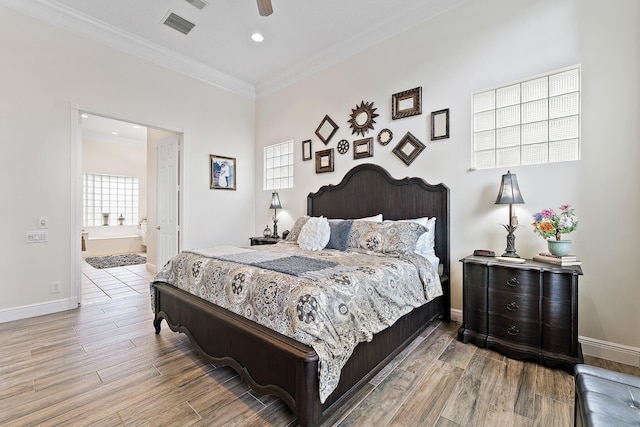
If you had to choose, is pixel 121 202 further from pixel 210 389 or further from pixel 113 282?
pixel 210 389

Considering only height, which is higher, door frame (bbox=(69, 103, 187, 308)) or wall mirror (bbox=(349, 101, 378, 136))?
wall mirror (bbox=(349, 101, 378, 136))

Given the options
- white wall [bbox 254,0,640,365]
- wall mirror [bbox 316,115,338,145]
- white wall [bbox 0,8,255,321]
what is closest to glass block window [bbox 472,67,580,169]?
white wall [bbox 254,0,640,365]

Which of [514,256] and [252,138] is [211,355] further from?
[252,138]

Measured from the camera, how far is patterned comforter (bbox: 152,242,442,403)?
1.52 meters

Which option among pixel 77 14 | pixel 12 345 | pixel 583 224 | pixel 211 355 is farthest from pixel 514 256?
pixel 77 14

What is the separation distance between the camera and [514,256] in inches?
96.4

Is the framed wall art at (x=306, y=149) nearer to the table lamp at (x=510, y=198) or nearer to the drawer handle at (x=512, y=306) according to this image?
the table lamp at (x=510, y=198)

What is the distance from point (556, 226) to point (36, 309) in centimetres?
526

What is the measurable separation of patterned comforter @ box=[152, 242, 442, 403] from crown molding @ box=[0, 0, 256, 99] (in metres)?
3.18

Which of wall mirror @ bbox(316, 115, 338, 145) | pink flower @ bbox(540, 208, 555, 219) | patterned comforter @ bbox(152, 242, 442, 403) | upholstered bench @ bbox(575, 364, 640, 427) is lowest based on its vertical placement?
upholstered bench @ bbox(575, 364, 640, 427)

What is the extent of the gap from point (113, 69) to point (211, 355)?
3.88 metres

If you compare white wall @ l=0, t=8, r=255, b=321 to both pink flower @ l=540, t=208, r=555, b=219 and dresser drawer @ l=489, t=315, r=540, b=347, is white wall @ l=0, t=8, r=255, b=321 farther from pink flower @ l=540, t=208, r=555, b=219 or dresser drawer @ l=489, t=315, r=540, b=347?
pink flower @ l=540, t=208, r=555, b=219

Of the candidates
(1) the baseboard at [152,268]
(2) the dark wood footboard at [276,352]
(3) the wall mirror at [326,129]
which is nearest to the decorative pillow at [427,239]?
(2) the dark wood footboard at [276,352]

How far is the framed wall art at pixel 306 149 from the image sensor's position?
14.7 feet
